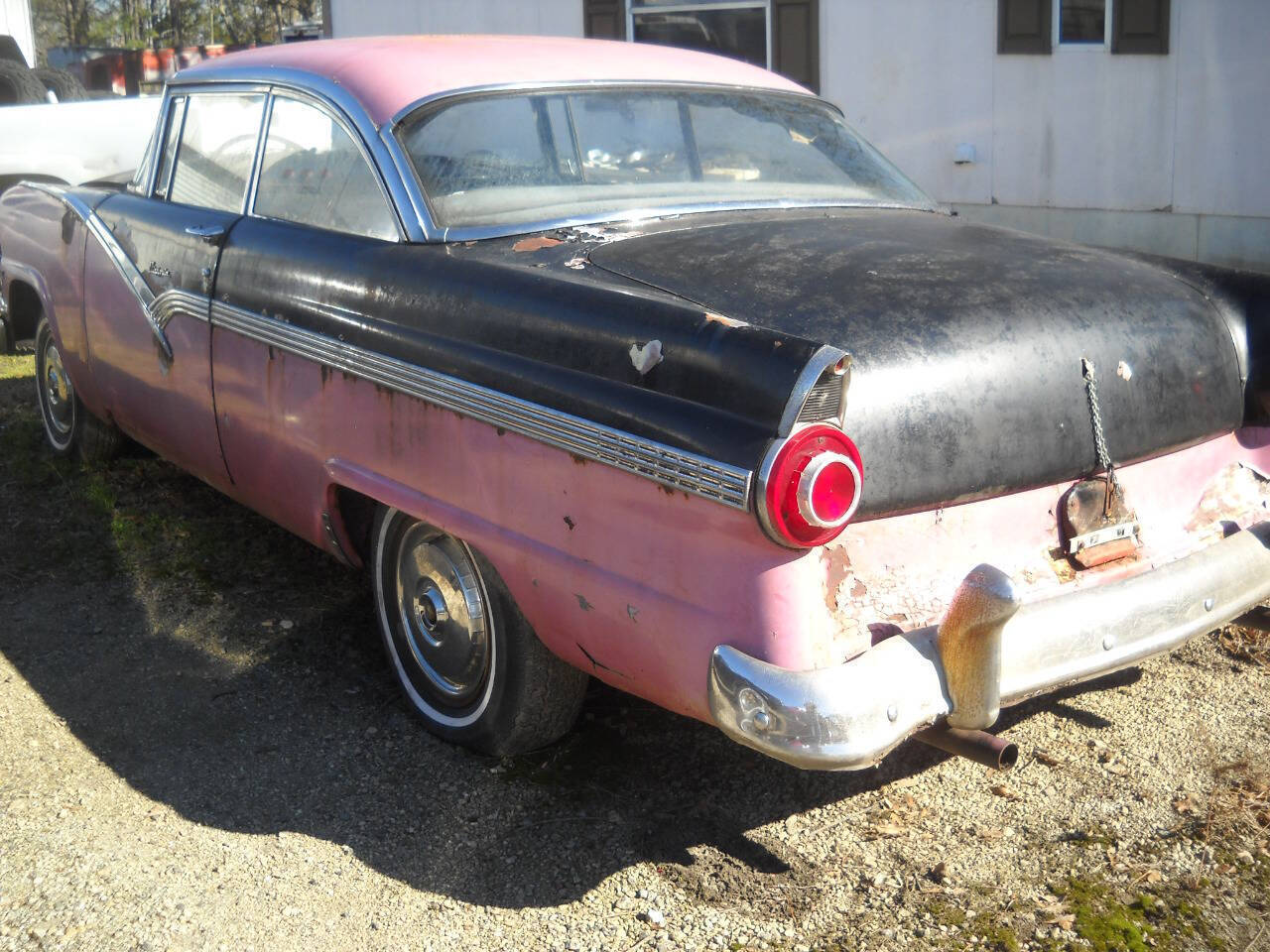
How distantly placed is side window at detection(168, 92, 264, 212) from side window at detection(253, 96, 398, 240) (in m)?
0.14

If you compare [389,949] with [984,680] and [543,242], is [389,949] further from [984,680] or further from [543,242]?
[543,242]

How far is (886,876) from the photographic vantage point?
2867 mm

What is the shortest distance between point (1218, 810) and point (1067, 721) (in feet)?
1.67

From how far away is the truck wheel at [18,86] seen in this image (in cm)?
998

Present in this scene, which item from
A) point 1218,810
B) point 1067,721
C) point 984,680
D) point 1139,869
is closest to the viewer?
point 984,680

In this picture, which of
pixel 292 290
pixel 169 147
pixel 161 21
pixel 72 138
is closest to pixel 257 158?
pixel 292 290

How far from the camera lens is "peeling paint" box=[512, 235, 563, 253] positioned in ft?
10.6

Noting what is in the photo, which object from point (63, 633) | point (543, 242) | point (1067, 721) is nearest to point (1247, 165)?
point (1067, 721)

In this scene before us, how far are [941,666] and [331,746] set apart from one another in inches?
65.7

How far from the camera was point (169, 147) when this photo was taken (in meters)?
4.68

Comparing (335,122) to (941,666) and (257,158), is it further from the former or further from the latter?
(941,666)

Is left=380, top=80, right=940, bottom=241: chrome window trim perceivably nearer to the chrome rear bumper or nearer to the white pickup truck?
the chrome rear bumper

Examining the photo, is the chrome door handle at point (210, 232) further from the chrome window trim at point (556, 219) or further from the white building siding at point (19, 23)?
the white building siding at point (19, 23)

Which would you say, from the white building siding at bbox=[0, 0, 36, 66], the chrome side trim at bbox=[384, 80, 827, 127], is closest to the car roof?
the chrome side trim at bbox=[384, 80, 827, 127]
